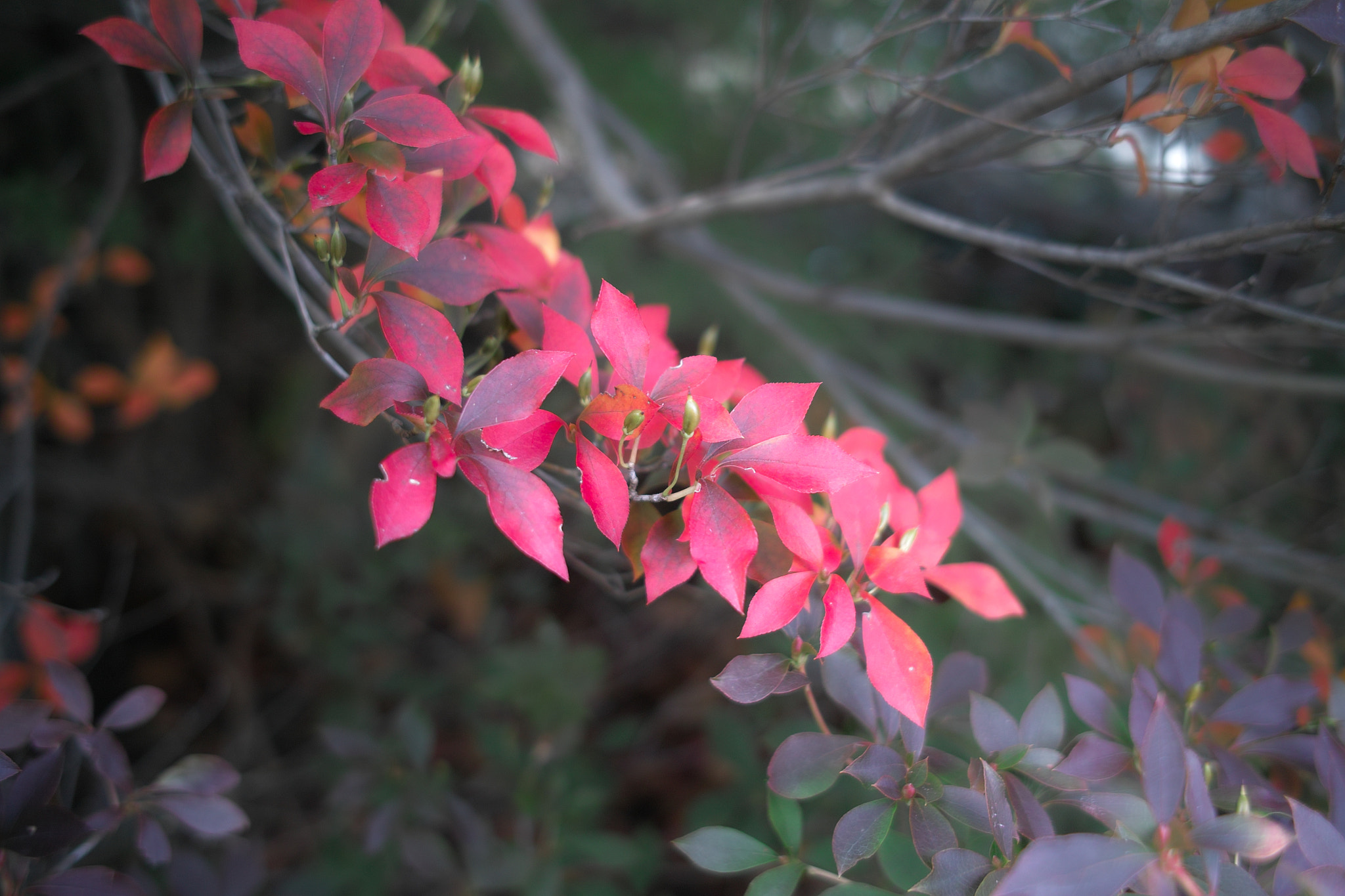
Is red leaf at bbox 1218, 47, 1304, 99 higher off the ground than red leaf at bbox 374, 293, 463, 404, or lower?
higher

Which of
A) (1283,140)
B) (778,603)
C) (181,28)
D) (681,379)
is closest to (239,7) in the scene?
(181,28)

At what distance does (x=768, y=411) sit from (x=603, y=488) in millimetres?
128

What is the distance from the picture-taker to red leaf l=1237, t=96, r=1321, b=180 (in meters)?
0.58

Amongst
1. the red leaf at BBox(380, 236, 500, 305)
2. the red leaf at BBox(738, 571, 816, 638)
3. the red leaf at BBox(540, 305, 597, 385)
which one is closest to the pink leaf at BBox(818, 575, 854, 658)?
the red leaf at BBox(738, 571, 816, 638)

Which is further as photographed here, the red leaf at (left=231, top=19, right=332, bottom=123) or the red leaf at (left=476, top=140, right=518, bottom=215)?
the red leaf at (left=476, top=140, right=518, bottom=215)

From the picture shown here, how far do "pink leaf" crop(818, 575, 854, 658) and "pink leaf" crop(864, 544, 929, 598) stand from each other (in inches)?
1.2

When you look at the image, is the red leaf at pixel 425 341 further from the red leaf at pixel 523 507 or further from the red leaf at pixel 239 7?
the red leaf at pixel 239 7

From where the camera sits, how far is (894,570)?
508mm

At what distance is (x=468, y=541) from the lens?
1.39 metres

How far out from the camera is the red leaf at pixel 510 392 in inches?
17.7

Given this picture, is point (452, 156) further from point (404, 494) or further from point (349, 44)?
point (404, 494)

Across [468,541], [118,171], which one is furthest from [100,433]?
[468,541]

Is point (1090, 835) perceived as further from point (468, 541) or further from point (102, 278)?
point (102, 278)

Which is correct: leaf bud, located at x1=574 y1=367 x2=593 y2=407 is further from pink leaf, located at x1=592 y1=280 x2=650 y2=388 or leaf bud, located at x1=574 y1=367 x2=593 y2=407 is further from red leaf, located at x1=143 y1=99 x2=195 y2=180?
red leaf, located at x1=143 y1=99 x2=195 y2=180
